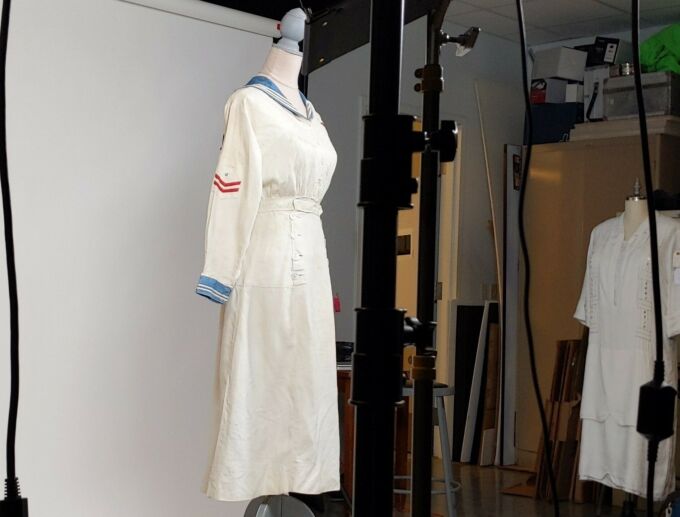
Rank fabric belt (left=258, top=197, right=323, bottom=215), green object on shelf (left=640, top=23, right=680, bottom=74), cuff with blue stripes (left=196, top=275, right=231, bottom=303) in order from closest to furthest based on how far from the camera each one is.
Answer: cuff with blue stripes (left=196, top=275, right=231, bottom=303) → fabric belt (left=258, top=197, right=323, bottom=215) → green object on shelf (left=640, top=23, right=680, bottom=74)

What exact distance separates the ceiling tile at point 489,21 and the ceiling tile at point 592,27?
27 centimetres

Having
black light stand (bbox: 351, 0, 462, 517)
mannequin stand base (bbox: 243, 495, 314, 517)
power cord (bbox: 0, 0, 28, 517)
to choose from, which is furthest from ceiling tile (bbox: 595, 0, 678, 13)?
power cord (bbox: 0, 0, 28, 517)

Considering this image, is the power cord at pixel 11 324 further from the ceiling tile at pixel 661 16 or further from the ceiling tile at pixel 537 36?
the ceiling tile at pixel 537 36

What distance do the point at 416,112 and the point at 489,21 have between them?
2.51ft

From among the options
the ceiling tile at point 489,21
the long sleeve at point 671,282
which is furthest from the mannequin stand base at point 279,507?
the ceiling tile at point 489,21

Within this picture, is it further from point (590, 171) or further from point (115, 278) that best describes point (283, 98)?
point (590, 171)

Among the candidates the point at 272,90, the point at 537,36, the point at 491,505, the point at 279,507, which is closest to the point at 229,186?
the point at 272,90

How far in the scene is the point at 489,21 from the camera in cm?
588

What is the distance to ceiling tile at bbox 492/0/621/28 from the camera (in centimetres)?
543

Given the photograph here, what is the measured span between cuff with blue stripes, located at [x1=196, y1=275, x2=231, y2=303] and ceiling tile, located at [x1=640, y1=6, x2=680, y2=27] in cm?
404

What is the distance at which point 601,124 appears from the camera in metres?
5.39

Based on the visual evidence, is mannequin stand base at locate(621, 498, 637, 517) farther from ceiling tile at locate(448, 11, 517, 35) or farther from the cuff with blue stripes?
ceiling tile at locate(448, 11, 517, 35)

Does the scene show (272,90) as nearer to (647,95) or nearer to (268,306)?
(268,306)

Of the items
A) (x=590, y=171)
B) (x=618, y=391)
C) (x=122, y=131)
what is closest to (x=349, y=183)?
(x=590, y=171)
